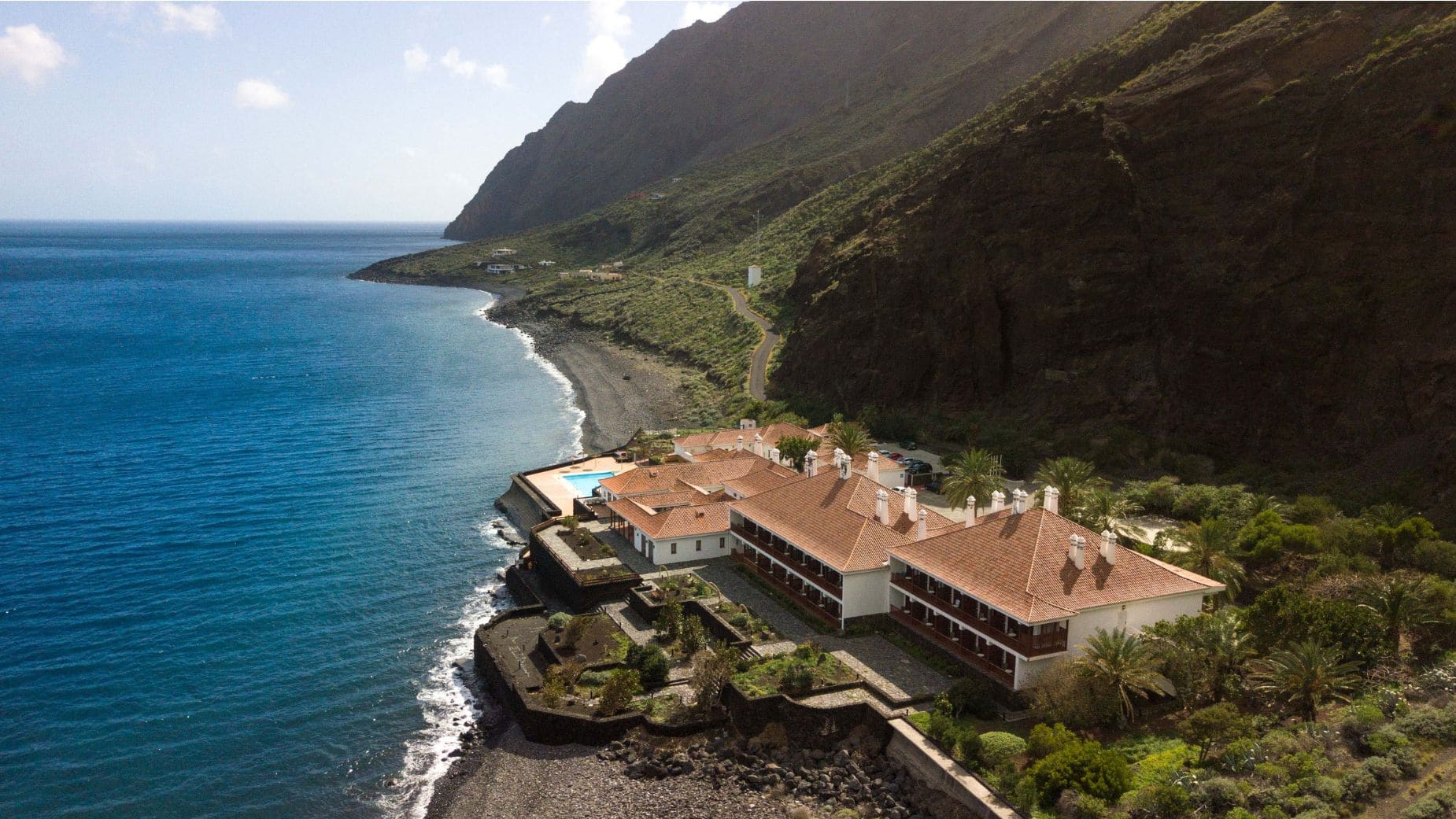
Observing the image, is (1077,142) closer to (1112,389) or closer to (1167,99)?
(1167,99)

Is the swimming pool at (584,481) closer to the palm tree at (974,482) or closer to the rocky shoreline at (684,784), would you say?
the palm tree at (974,482)

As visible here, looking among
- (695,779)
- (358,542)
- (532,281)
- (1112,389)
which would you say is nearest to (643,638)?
(695,779)

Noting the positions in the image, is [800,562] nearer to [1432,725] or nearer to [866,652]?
[866,652]

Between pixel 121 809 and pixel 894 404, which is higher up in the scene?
pixel 894 404

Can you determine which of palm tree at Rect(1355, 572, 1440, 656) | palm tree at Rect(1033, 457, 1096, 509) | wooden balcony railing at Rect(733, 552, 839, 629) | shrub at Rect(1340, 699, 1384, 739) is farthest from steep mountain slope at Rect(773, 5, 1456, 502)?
wooden balcony railing at Rect(733, 552, 839, 629)

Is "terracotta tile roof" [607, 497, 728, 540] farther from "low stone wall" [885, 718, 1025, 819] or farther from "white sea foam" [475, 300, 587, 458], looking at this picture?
"white sea foam" [475, 300, 587, 458]

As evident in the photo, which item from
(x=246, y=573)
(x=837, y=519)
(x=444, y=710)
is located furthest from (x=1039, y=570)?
(x=246, y=573)
